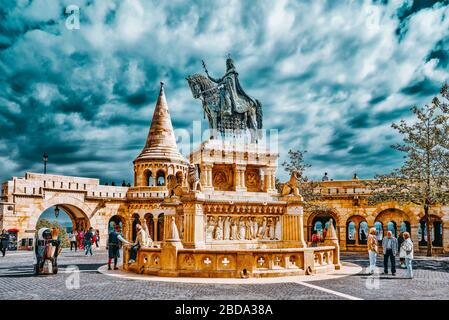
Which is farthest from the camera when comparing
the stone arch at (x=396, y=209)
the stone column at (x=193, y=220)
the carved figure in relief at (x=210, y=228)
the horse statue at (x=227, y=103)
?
the stone arch at (x=396, y=209)

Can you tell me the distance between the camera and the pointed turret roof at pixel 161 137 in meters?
39.9

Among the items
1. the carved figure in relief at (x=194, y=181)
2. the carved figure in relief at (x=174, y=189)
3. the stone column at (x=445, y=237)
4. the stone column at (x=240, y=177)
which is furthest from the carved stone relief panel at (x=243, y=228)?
the stone column at (x=445, y=237)

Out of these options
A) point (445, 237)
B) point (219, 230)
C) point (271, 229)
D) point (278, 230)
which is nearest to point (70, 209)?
point (219, 230)

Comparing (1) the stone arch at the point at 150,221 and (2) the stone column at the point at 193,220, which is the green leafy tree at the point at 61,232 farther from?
(2) the stone column at the point at 193,220

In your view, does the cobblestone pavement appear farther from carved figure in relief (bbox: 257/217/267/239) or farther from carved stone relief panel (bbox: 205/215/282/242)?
carved figure in relief (bbox: 257/217/267/239)

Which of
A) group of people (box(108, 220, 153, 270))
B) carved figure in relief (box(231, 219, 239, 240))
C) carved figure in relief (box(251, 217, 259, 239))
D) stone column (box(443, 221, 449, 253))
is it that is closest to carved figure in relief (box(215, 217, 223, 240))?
carved figure in relief (box(231, 219, 239, 240))

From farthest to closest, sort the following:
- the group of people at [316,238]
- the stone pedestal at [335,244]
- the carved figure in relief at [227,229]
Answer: the group of people at [316,238] < the carved figure in relief at [227,229] < the stone pedestal at [335,244]

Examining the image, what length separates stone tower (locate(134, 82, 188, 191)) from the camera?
3916 centimetres

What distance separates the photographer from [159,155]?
3938 cm

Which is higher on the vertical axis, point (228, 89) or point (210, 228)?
point (228, 89)

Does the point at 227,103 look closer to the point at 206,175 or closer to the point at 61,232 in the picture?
the point at 206,175

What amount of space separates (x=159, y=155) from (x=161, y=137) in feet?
6.51
